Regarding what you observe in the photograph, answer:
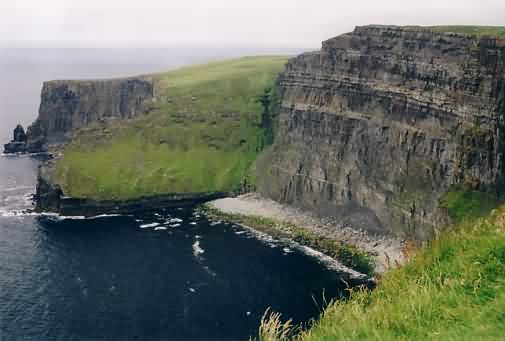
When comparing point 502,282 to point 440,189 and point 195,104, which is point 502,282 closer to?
point 440,189

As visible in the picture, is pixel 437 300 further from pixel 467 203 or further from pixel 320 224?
pixel 320 224

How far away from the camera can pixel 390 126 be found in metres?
127

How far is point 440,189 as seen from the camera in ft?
366

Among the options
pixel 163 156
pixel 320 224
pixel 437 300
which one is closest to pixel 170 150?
pixel 163 156

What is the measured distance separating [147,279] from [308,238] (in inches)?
1517

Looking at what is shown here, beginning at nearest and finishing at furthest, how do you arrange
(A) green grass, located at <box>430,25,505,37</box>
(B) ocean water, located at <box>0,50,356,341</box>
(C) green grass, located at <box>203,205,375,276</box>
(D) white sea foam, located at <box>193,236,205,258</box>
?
(B) ocean water, located at <box>0,50,356,341</box> < (C) green grass, located at <box>203,205,375,276</box> < (A) green grass, located at <box>430,25,505,37</box> < (D) white sea foam, located at <box>193,236,205,258</box>

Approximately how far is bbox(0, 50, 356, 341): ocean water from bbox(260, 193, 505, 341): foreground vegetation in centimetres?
6203

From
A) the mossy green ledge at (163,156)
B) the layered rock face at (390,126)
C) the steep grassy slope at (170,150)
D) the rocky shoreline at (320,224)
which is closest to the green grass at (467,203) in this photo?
the layered rock face at (390,126)

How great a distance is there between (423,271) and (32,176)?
19038 centimetres

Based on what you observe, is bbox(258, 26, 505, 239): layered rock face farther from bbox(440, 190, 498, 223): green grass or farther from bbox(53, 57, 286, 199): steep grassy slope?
bbox(53, 57, 286, 199): steep grassy slope

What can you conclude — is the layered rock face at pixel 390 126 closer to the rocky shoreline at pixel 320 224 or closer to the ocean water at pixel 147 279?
the rocky shoreline at pixel 320 224

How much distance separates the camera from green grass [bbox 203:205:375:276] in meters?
112

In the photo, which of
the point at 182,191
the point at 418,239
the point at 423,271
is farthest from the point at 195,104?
the point at 423,271

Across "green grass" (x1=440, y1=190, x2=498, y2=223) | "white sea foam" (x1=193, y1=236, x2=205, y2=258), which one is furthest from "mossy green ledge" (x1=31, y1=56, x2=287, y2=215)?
"green grass" (x1=440, y1=190, x2=498, y2=223)
